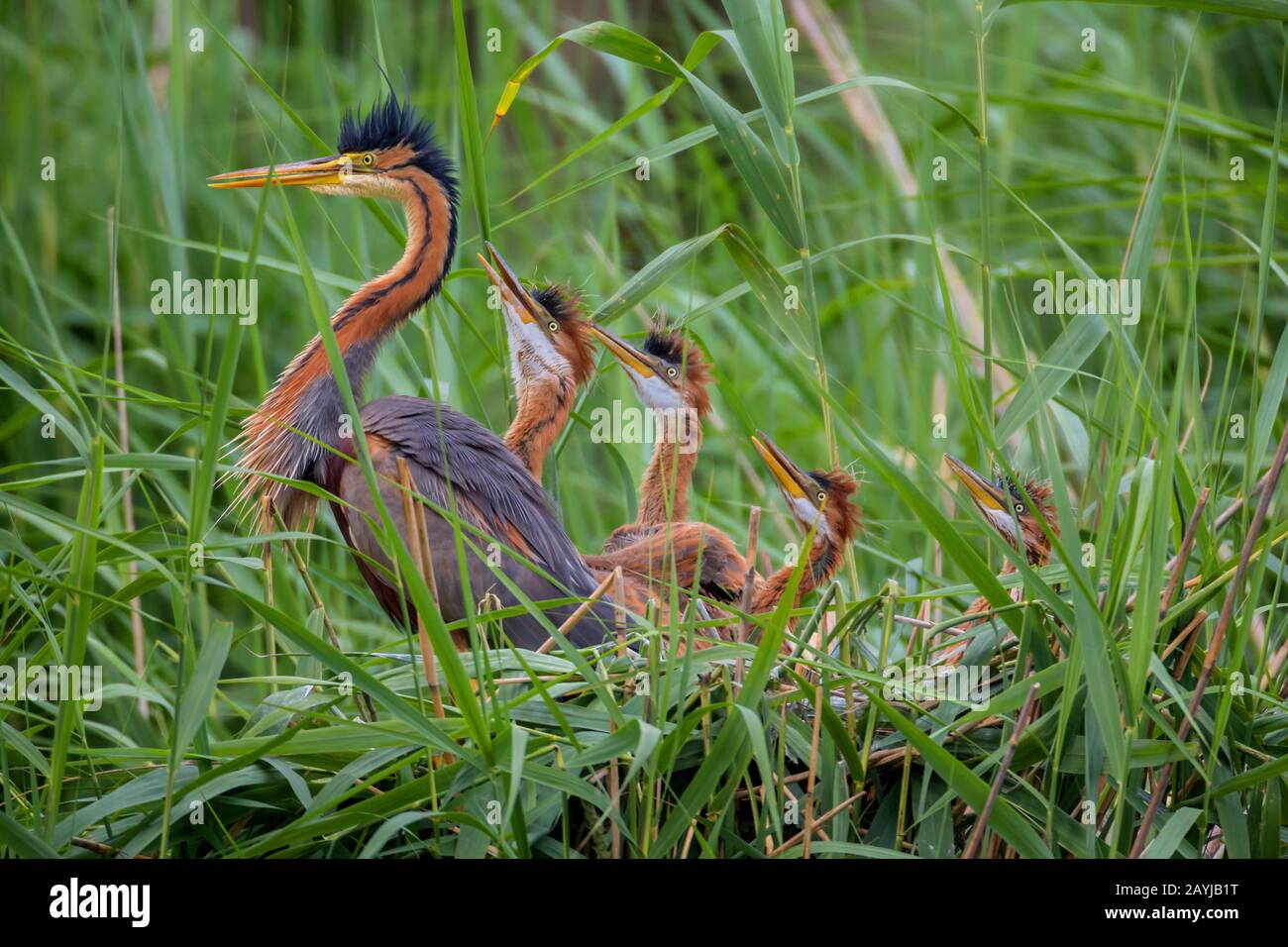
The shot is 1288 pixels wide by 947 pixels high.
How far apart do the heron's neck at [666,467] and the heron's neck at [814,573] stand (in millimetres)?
287

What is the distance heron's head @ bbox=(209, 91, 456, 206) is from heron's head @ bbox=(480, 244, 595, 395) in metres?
0.40

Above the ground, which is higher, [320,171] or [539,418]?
[320,171]

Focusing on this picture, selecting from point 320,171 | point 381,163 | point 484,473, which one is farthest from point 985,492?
point 320,171

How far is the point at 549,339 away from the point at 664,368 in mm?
319

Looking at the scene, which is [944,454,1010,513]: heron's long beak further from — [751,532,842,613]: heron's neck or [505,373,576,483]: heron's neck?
[505,373,576,483]: heron's neck

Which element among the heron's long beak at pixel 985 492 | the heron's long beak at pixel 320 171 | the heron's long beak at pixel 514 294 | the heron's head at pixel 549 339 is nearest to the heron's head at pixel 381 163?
the heron's long beak at pixel 320 171

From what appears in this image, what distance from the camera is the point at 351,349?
325cm

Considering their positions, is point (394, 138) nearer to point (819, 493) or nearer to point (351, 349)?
point (351, 349)

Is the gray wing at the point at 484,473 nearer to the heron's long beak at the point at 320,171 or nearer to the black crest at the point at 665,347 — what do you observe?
the heron's long beak at the point at 320,171

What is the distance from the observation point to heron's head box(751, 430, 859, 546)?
3195mm

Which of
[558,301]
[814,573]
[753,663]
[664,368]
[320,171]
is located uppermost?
[320,171]

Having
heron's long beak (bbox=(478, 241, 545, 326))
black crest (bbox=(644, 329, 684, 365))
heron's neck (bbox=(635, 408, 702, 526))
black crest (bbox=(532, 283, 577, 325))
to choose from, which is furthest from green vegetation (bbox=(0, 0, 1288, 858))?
black crest (bbox=(644, 329, 684, 365))

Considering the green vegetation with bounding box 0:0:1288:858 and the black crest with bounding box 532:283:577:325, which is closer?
the green vegetation with bounding box 0:0:1288:858

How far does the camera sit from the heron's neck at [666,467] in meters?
3.51
